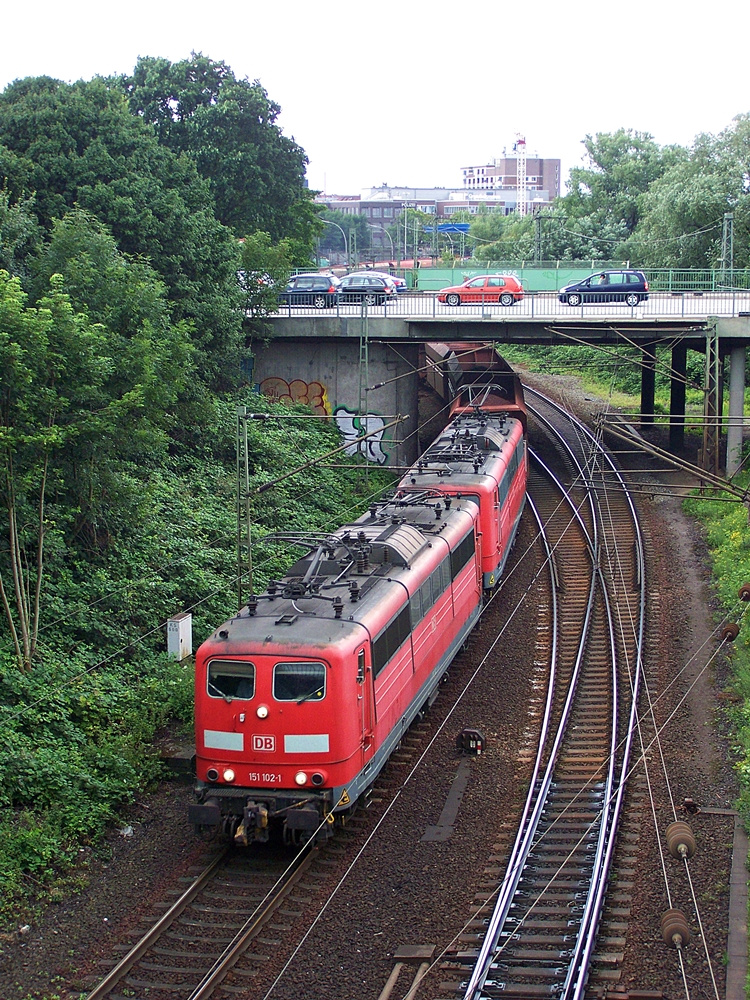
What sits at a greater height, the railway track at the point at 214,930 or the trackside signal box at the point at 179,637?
the trackside signal box at the point at 179,637

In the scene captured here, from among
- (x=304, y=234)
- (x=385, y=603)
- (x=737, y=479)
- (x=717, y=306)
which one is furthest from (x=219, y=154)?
(x=385, y=603)

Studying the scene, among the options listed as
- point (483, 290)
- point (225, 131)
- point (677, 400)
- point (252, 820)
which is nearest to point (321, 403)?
point (483, 290)

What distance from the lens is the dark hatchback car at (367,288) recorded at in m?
36.2

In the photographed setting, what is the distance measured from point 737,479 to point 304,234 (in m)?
24.8

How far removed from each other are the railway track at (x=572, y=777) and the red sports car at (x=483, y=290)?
10577 millimetres

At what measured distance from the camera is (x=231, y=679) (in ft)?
40.1

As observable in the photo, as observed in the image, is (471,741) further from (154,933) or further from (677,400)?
(677,400)

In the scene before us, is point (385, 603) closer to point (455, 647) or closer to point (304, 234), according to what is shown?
point (455, 647)

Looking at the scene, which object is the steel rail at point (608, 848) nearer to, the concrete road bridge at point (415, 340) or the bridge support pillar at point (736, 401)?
the bridge support pillar at point (736, 401)

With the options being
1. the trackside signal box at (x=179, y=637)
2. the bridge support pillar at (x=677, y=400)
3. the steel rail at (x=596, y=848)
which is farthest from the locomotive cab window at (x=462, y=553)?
the bridge support pillar at (x=677, y=400)

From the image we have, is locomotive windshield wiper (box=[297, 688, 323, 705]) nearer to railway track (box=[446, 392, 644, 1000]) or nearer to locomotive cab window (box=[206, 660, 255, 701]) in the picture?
locomotive cab window (box=[206, 660, 255, 701])

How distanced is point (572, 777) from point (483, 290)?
82.0 ft

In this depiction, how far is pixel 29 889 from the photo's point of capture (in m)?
11.8

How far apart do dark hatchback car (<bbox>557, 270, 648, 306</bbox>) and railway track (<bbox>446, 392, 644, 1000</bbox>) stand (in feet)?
31.4
